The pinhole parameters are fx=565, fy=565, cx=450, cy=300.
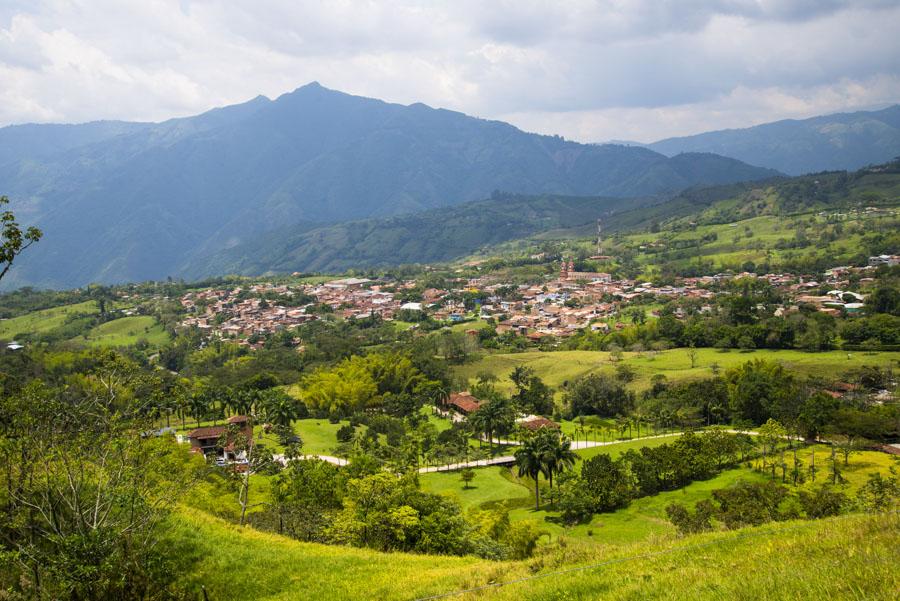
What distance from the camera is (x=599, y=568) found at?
11023 mm

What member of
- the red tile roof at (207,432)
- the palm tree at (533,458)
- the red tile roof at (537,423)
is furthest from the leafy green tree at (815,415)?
the red tile roof at (207,432)

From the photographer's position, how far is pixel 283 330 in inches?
4520

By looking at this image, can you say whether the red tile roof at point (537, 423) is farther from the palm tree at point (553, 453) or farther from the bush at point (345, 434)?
the palm tree at point (553, 453)

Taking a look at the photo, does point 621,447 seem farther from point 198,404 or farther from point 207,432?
point 198,404

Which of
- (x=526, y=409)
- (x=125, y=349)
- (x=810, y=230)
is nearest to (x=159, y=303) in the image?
(x=125, y=349)

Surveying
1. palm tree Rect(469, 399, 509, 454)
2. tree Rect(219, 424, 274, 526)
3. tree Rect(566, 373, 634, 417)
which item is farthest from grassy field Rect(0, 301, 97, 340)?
tree Rect(566, 373, 634, 417)

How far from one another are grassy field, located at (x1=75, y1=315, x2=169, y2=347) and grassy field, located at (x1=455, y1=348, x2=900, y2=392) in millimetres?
66373

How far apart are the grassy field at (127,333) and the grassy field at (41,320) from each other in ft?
32.3

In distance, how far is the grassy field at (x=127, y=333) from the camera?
107438mm

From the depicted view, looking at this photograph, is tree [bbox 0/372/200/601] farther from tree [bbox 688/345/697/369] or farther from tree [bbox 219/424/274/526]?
tree [bbox 688/345/697/369]

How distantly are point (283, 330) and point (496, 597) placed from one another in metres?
110

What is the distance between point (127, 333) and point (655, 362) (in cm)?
9991

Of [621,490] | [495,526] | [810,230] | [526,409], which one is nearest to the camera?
[495,526]

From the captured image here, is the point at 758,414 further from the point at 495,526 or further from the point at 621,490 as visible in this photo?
the point at 495,526
